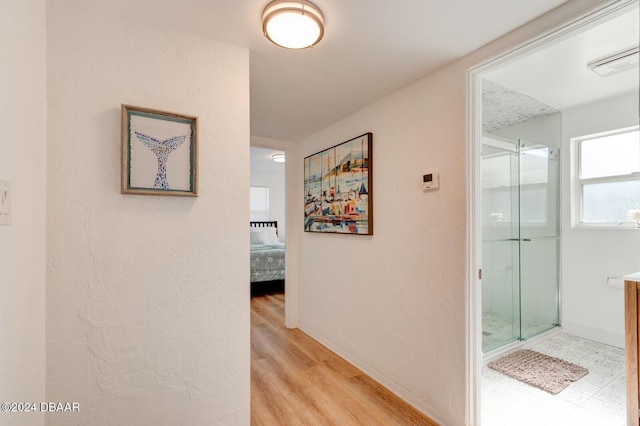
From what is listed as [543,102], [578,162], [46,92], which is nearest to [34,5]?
[46,92]

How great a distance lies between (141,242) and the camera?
4.49ft

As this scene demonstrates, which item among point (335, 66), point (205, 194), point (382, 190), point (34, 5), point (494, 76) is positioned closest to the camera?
point (34, 5)

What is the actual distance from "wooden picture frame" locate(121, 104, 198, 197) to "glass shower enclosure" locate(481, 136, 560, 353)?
8.88 feet

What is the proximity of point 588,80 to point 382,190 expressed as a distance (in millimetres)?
1798

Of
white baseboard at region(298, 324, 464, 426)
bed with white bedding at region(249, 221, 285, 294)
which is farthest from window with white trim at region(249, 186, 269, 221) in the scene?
white baseboard at region(298, 324, 464, 426)

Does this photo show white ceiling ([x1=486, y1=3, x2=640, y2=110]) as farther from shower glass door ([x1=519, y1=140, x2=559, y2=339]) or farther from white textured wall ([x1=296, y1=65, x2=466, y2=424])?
shower glass door ([x1=519, y1=140, x2=559, y2=339])

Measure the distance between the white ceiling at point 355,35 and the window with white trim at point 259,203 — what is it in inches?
191

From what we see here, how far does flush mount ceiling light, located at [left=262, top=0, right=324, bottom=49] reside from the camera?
125 centimetres

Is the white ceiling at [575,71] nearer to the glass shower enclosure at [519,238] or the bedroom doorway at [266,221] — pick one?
the glass shower enclosure at [519,238]

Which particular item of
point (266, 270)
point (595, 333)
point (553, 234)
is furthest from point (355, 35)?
point (266, 270)

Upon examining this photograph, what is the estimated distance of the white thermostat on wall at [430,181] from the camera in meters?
1.84

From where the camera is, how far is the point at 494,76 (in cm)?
216

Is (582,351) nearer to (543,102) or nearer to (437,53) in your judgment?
(543,102)

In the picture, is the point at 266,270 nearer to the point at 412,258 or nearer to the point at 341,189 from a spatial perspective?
the point at 341,189
